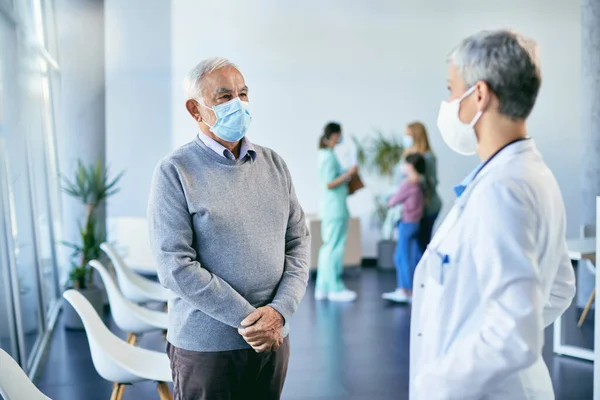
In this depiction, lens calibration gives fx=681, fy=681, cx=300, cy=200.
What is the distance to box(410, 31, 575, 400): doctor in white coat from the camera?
127cm

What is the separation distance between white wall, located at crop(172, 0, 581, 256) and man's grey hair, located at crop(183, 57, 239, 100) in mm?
6140

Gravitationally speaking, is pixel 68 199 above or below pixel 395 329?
above

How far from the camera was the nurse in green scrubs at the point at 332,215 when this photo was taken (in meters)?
6.12

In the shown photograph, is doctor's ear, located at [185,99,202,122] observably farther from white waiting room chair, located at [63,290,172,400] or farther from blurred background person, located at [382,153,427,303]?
blurred background person, located at [382,153,427,303]

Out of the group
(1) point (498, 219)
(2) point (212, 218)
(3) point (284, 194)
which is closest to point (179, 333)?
(2) point (212, 218)

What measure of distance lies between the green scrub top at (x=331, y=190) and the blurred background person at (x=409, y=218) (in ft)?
1.49

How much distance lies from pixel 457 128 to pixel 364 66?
720 cm

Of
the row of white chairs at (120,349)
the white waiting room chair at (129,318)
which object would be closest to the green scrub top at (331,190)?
the row of white chairs at (120,349)

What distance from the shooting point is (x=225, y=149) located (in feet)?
6.85

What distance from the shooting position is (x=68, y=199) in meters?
6.06

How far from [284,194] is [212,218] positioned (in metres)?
0.29

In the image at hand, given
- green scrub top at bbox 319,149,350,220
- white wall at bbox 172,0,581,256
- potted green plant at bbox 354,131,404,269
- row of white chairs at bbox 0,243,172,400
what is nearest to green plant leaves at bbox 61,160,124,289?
row of white chairs at bbox 0,243,172,400

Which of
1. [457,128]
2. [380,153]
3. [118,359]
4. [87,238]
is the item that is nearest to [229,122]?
[457,128]

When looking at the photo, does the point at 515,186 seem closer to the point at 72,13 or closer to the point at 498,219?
the point at 498,219
